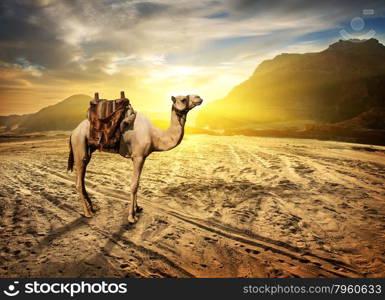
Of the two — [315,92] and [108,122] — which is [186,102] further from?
[315,92]

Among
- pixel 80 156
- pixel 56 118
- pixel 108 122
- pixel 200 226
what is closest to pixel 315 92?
pixel 200 226

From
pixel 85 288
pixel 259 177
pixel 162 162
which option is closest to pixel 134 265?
pixel 85 288

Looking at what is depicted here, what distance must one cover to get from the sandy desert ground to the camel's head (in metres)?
2.56

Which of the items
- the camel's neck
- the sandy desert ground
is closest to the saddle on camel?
the camel's neck

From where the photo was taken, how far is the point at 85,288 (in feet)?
10.9

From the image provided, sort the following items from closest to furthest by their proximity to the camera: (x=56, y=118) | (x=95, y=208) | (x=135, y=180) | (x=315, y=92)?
1. (x=135, y=180)
2. (x=95, y=208)
3. (x=315, y=92)
4. (x=56, y=118)

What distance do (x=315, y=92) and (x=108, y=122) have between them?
86085mm

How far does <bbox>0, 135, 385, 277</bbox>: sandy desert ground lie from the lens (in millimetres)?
3877

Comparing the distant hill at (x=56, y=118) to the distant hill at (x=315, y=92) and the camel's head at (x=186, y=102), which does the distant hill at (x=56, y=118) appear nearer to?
the distant hill at (x=315, y=92)

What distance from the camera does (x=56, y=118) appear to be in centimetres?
14038

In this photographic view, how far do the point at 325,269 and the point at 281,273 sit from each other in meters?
0.73

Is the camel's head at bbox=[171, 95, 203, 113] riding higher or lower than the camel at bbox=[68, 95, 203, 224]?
higher

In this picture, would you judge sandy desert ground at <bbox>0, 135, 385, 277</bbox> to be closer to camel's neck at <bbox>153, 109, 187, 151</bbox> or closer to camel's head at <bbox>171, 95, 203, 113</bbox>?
camel's neck at <bbox>153, 109, 187, 151</bbox>

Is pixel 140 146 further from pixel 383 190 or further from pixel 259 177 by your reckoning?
pixel 383 190
